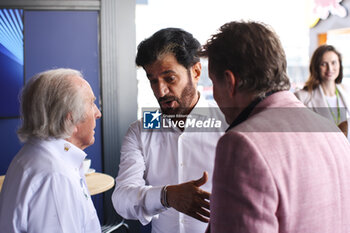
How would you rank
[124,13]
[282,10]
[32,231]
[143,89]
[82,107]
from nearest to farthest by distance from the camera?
[32,231], [82,107], [124,13], [143,89], [282,10]

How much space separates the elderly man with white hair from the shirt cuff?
0.76 ft

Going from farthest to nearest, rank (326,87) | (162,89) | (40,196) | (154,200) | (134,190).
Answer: (326,87), (162,89), (134,190), (154,200), (40,196)

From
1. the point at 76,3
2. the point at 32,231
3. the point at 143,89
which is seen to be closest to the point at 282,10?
the point at 143,89

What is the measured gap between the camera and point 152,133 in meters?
1.53

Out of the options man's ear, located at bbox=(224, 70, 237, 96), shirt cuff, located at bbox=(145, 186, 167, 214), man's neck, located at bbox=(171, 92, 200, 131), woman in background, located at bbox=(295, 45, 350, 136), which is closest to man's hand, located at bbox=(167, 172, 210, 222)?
shirt cuff, located at bbox=(145, 186, 167, 214)

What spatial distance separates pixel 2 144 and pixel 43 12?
1254 mm

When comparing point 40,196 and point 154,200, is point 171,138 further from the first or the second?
point 40,196

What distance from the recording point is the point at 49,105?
4.02 feet

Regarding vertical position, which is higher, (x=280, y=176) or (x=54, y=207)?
(x=280, y=176)

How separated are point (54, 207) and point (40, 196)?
0.19 feet

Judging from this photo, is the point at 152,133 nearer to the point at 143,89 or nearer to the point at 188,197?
the point at 188,197

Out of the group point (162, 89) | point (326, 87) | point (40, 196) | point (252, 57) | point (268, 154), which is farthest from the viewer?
point (326, 87)

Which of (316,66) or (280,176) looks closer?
(280,176)

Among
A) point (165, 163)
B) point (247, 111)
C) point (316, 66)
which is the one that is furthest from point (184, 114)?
point (316, 66)
